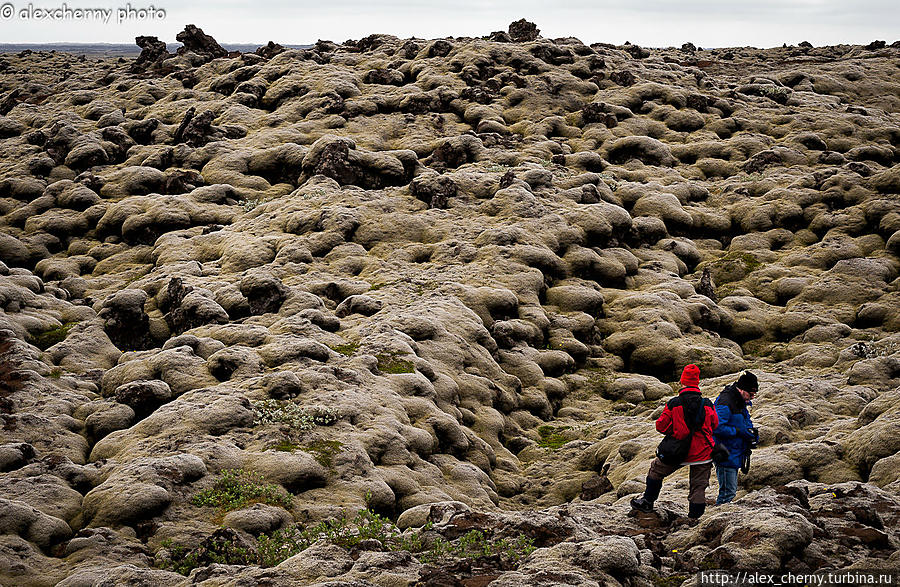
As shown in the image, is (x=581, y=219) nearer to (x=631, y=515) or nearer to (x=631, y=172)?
(x=631, y=172)

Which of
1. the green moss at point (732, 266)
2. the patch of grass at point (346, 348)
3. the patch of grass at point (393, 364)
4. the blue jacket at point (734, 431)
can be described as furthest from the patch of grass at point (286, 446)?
the green moss at point (732, 266)

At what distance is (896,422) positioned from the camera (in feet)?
Answer: 44.8

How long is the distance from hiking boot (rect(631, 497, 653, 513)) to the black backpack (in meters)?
0.85

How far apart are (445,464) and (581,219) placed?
14939mm

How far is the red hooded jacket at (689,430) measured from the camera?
1243 centimetres

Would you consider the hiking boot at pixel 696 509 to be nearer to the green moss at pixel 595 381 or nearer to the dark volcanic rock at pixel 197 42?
the green moss at pixel 595 381

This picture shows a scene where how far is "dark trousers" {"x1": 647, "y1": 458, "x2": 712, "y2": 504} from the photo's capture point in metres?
12.1

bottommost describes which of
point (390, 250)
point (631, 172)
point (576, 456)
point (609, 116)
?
point (576, 456)

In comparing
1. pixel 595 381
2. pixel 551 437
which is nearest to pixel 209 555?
pixel 551 437

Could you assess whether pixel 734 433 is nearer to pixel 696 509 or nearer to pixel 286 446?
pixel 696 509

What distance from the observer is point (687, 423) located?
40.9 feet

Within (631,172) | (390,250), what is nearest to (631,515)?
(390,250)

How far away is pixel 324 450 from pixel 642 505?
6.94 metres

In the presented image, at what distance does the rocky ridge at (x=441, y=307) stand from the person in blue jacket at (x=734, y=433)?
0.81 meters
